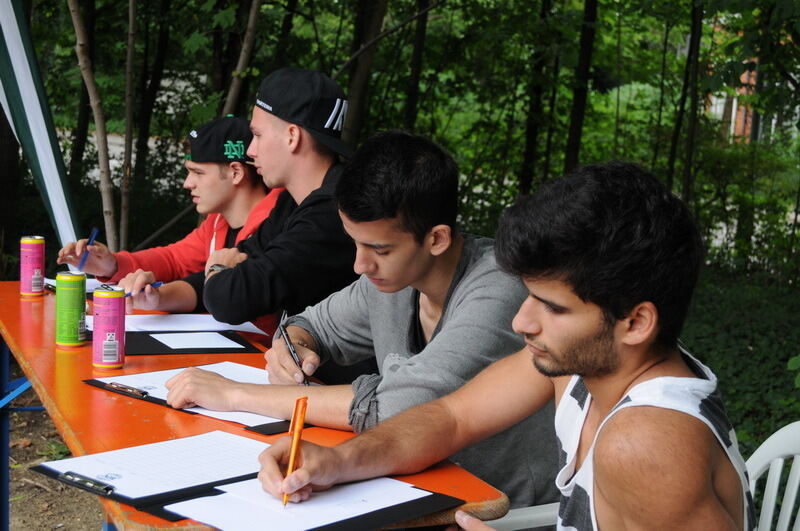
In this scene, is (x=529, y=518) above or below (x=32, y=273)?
below

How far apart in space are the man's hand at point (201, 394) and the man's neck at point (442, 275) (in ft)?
1.73

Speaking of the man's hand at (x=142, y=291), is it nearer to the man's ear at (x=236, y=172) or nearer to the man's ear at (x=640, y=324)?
the man's ear at (x=236, y=172)

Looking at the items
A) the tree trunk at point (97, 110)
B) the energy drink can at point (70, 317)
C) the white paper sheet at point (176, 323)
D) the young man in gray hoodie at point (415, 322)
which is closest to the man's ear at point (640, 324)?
the young man in gray hoodie at point (415, 322)

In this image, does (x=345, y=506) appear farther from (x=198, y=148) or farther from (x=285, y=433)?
(x=198, y=148)

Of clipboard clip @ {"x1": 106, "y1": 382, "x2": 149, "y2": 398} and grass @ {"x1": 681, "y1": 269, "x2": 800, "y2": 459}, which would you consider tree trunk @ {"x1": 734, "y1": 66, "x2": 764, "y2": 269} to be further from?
clipboard clip @ {"x1": 106, "y1": 382, "x2": 149, "y2": 398}

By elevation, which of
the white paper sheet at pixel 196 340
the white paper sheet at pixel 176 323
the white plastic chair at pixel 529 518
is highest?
the white paper sheet at pixel 196 340

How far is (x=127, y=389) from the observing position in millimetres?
2135

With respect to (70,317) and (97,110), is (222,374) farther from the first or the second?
(97,110)

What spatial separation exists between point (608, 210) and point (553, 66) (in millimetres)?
8787

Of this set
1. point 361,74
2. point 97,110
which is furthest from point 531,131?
point 97,110

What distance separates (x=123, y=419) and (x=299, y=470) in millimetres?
611

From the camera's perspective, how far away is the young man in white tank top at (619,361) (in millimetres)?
1259

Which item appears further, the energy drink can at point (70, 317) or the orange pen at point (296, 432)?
the energy drink can at point (70, 317)

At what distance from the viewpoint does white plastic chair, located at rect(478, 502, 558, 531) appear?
1823mm
